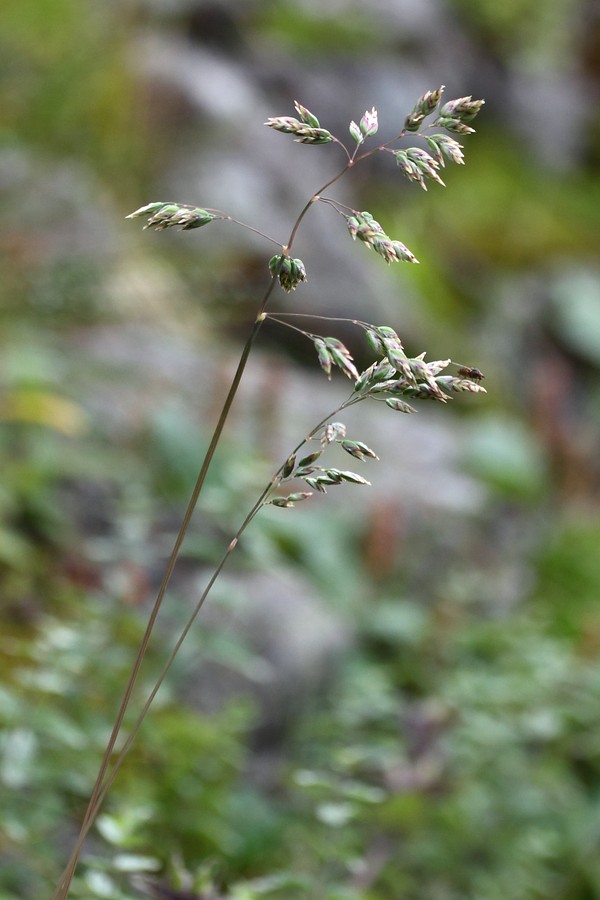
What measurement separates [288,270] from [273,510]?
185 cm

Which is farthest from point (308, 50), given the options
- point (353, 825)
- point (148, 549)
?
point (353, 825)

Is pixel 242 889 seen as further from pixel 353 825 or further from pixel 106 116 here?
pixel 106 116

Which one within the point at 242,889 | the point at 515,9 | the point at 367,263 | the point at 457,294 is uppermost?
the point at 515,9

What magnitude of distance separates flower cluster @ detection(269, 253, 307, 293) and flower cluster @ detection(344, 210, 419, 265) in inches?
1.7

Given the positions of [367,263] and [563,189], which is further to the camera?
[563,189]

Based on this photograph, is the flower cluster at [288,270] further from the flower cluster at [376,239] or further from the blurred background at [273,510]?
the blurred background at [273,510]

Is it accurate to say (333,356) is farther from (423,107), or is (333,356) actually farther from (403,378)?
(423,107)

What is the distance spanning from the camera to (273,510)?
2555 mm

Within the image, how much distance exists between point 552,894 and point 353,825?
1.25 feet

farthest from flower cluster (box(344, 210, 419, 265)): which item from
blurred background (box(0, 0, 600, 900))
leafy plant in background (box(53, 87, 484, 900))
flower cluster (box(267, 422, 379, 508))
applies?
blurred background (box(0, 0, 600, 900))

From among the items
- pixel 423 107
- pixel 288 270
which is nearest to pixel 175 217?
pixel 288 270

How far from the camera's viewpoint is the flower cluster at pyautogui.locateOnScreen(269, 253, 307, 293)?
2.35 feet

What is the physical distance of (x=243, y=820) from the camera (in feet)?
5.43

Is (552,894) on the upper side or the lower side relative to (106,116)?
lower
